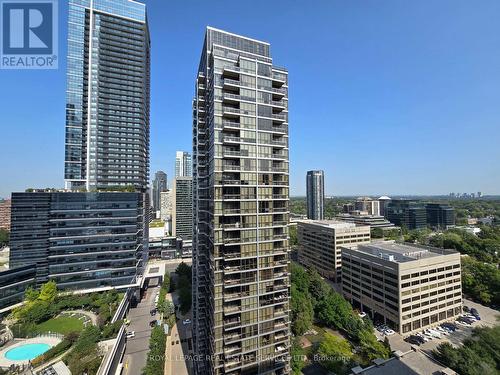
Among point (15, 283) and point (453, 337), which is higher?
point (15, 283)

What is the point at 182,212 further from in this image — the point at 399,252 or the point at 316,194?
the point at 316,194

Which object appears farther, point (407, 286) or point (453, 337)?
point (407, 286)

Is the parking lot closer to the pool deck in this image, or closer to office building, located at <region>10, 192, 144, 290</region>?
the pool deck

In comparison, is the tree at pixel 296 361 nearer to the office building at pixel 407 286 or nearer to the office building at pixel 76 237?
the office building at pixel 407 286

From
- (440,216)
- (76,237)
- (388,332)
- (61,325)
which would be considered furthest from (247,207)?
(440,216)

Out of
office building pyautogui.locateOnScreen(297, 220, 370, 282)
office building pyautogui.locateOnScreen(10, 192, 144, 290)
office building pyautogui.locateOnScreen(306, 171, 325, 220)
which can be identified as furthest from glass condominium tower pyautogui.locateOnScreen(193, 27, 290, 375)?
office building pyautogui.locateOnScreen(306, 171, 325, 220)

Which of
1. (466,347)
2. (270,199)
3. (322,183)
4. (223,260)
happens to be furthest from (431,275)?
(322,183)

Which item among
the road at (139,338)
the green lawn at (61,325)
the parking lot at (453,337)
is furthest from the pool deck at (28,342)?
the parking lot at (453,337)
